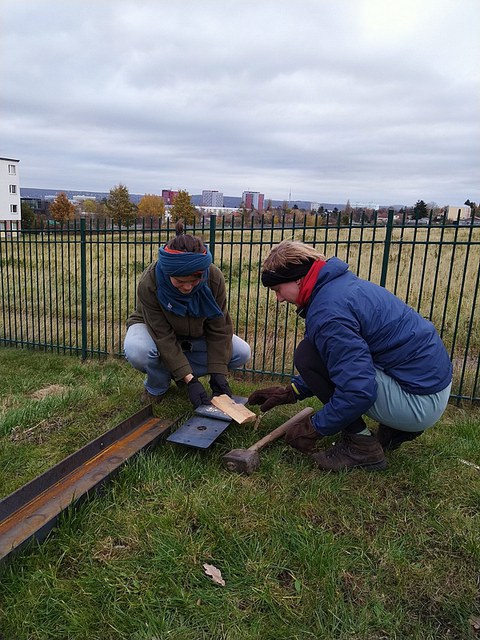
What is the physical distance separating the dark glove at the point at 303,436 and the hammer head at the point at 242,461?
0.75 ft

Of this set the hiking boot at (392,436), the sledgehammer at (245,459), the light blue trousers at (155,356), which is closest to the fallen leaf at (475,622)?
the hiking boot at (392,436)

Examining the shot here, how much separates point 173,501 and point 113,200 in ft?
175

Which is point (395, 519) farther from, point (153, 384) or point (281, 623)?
point (153, 384)

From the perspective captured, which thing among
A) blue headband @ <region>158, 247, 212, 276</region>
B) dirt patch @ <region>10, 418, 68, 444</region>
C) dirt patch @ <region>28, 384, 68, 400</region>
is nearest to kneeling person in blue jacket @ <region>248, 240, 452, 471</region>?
blue headband @ <region>158, 247, 212, 276</region>

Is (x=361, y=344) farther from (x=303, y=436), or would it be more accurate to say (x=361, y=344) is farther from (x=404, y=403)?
(x=303, y=436)

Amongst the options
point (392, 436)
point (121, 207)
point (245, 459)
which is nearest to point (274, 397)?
point (245, 459)

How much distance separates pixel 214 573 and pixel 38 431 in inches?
75.3

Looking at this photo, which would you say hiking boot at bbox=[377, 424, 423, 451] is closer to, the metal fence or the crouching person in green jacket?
the crouching person in green jacket

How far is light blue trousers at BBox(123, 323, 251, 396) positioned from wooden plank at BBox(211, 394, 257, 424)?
1.57ft

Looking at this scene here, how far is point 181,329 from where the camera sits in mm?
3393

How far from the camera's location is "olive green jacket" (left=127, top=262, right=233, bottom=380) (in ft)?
10.8

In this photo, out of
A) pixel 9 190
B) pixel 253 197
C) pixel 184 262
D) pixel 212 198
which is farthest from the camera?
pixel 212 198

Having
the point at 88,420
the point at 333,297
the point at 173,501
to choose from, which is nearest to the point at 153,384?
the point at 88,420

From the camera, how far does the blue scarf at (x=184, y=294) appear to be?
2.88 meters
